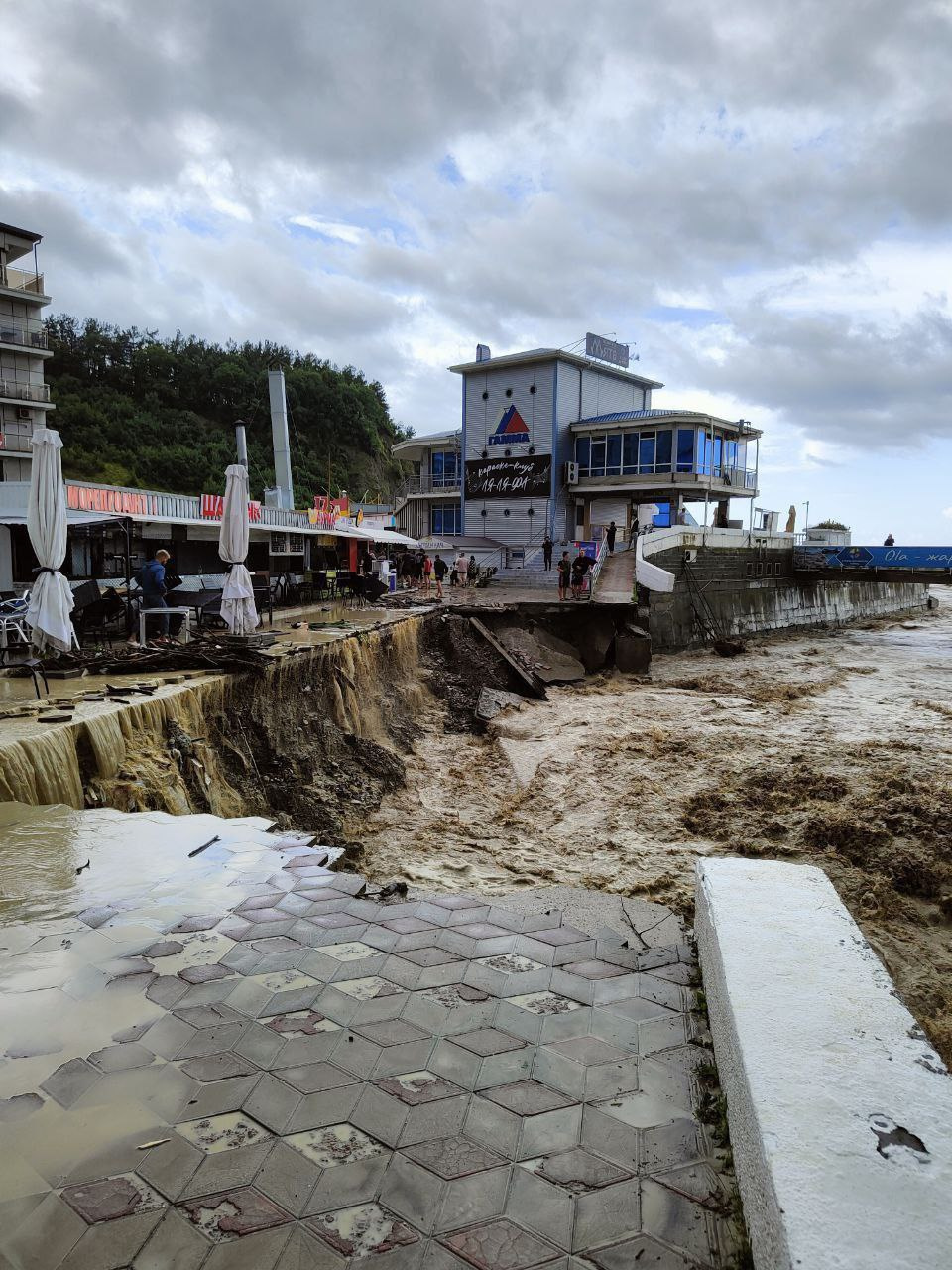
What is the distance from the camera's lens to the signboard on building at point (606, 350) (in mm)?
36812

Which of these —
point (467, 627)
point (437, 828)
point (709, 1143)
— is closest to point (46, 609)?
point (437, 828)

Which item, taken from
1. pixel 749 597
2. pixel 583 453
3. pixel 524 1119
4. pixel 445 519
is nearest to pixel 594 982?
pixel 524 1119

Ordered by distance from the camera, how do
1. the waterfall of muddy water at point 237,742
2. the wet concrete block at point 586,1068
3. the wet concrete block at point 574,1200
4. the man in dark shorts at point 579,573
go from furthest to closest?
the man in dark shorts at point 579,573, the waterfall of muddy water at point 237,742, the wet concrete block at point 586,1068, the wet concrete block at point 574,1200

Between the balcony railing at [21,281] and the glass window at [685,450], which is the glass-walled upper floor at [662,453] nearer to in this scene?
the glass window at [685,450]

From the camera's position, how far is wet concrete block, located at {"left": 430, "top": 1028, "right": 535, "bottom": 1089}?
290 cm

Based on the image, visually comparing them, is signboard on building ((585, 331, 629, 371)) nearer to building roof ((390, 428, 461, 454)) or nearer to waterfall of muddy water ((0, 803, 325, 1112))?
building roof ((390, 428, 461, 454))

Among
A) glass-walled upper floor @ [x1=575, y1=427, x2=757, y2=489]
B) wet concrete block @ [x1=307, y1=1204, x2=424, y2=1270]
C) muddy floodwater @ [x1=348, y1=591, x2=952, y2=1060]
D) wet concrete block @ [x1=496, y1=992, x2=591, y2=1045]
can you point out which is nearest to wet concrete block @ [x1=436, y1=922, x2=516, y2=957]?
wet concrete block @ [x1=496, y1=992, x2=591, y2=1045]

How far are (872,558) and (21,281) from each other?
42.7 metres

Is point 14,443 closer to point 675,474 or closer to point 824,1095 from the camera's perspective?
point 675,474

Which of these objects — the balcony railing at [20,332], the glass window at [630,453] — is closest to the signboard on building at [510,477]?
the glass window at [630,453]

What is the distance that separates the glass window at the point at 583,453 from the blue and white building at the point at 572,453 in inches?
2.0

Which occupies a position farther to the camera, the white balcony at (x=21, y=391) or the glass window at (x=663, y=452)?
the white balcony at (x=21, y=391)

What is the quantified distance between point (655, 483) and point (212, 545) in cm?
1903

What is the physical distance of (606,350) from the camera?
37.6 m
